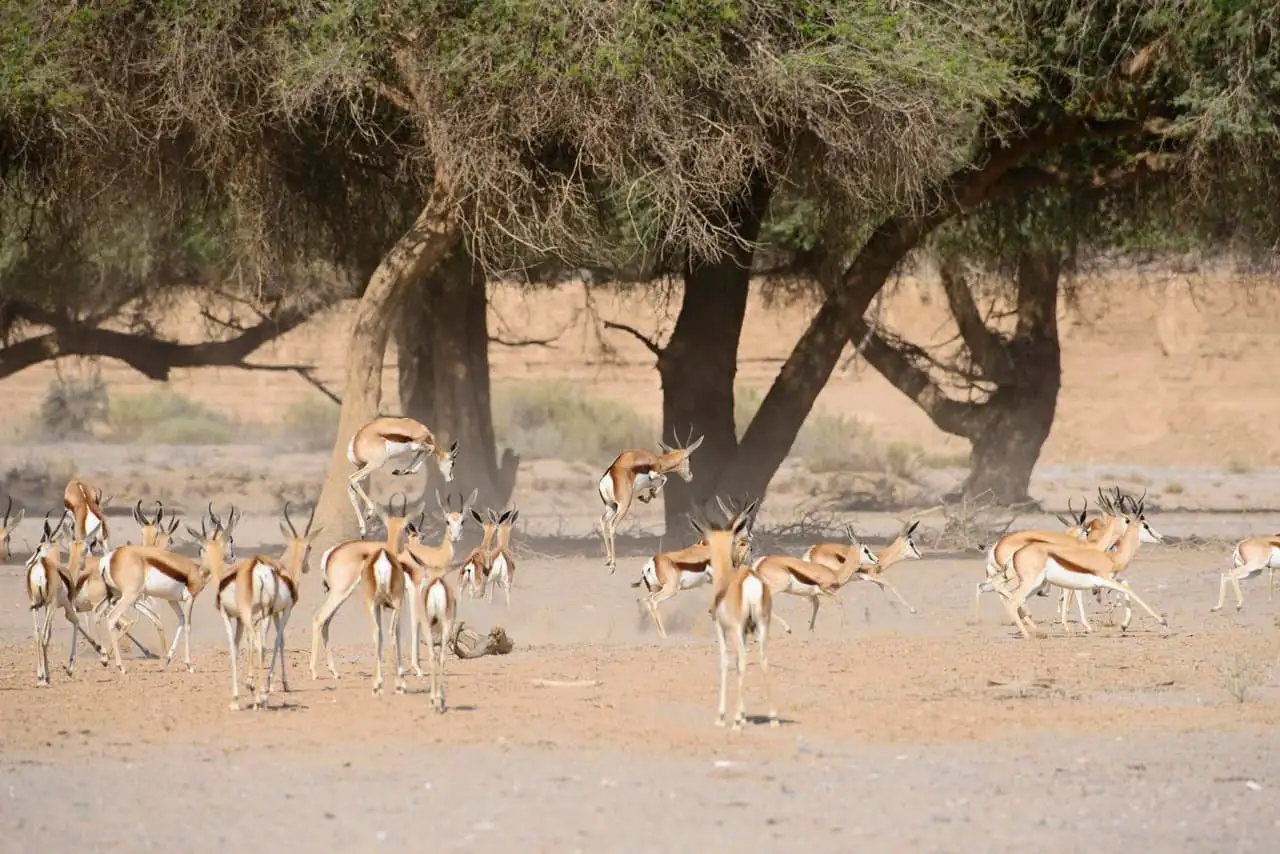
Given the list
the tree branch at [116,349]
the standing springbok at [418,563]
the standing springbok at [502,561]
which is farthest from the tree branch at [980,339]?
the standing springbok at [418,563]

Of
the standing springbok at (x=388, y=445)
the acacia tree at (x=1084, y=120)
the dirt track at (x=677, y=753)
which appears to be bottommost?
the dirt track at (x=677, y=753)

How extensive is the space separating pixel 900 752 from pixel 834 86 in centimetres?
1024

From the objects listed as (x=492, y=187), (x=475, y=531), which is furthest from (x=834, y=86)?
(x=475, y=531)

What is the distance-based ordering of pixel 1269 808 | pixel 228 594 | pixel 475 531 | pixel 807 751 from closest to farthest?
pixel 1269 808 < pixel 807 751 < pixel 228 594 < pixel 475 531

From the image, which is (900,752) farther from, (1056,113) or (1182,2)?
(1056,113)

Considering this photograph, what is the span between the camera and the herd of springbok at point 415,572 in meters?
12.4

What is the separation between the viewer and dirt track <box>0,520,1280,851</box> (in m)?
8.94

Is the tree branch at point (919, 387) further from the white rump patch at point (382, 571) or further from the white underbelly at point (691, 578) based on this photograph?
the white rump patch at point (382, 571)

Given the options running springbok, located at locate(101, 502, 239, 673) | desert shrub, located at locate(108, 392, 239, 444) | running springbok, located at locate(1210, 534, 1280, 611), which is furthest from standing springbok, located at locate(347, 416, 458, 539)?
desert shrub, located at locate(108, 392, 239, 444)

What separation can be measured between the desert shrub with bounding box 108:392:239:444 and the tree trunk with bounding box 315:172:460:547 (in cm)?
4008

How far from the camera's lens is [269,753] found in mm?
10945

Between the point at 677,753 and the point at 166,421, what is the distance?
5336cm

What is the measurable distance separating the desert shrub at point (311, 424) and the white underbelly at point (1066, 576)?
137ft

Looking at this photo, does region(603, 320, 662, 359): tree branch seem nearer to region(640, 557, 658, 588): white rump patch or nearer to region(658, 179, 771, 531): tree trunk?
region(658, 179, 771, 531): tree trunk
